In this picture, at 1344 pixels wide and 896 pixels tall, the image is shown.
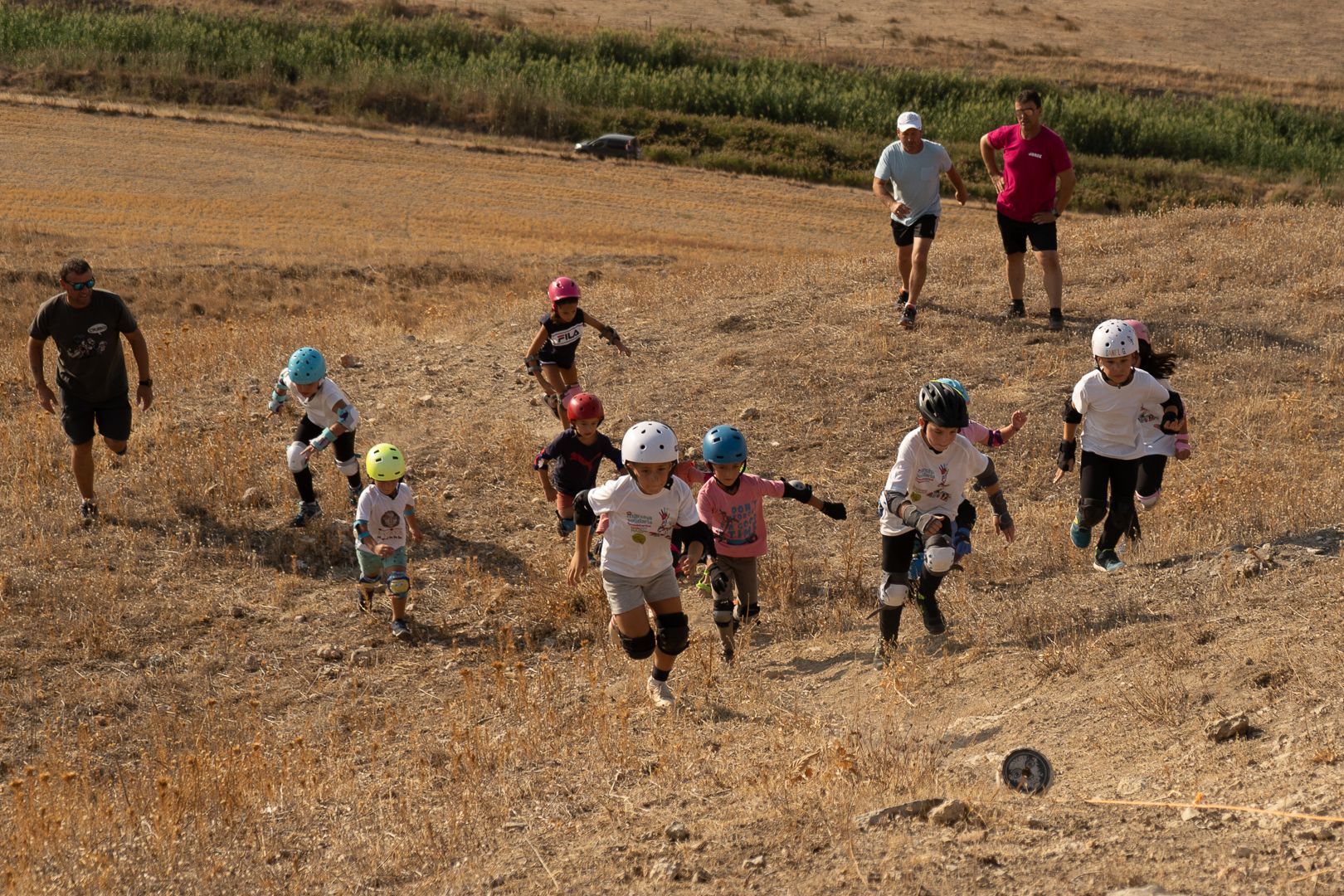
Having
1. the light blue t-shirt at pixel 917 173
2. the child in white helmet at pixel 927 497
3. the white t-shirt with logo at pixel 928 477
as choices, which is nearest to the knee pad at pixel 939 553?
the child in white helmet at pixel 927 497

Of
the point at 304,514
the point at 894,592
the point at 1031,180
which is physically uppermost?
the point at 1031,180

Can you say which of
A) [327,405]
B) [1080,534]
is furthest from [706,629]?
[327,405]

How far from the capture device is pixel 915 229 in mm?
13359

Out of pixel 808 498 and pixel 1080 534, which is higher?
pixel 808 498

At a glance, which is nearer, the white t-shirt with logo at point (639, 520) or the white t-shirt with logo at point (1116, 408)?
the white t-shirt with logo at point (639, 520)

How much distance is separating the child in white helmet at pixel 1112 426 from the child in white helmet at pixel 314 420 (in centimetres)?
539

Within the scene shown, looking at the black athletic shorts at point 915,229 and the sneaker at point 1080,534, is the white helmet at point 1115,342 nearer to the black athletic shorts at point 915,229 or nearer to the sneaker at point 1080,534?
the sneaker at point 1080,534

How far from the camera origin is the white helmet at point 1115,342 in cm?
846

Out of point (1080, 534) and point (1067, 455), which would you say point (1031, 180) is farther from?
point (1080, 534)

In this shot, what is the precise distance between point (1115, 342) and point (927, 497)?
1670 mm

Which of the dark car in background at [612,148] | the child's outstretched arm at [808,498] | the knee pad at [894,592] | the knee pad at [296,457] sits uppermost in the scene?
the dark car in background at [612,148]

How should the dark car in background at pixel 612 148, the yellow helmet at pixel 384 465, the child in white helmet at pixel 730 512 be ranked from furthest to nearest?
1. the dark car in background at pixel 612 148
2. the yellow helmet at pixel 384 465
3. the child in white helmet at pixel 730 512

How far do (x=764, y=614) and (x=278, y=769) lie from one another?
11.4 ft

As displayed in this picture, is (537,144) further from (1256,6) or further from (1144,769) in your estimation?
(1256,6)
